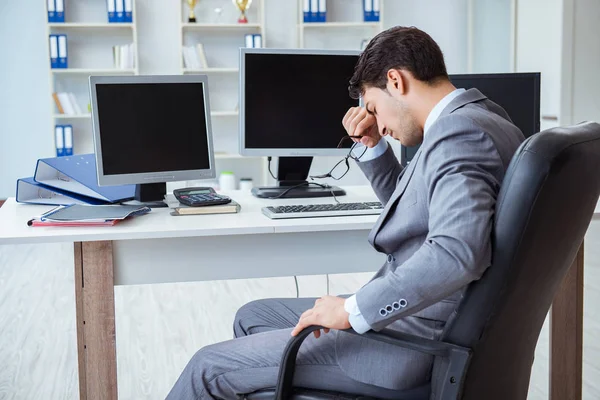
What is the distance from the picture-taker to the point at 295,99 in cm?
277

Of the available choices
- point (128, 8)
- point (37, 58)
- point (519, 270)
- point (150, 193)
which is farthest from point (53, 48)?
point (519, 270)

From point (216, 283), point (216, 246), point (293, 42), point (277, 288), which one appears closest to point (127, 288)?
point (216, 283)

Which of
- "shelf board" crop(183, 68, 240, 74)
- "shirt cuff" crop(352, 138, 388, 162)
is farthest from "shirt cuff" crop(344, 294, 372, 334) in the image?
"shelf board" crop(183, 68, 240, 74)

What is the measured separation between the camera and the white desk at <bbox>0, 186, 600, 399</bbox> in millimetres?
2062

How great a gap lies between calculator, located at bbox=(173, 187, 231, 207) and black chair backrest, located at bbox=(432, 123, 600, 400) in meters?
1.20

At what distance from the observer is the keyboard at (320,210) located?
2273 millimetres

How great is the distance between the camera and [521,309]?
1.34m

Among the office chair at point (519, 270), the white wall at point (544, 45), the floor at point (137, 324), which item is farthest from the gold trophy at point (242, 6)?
the office chair at point (519, 270)

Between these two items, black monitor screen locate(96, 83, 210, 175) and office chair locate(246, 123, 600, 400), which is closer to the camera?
office chair locate(246, 123, 600, 400)

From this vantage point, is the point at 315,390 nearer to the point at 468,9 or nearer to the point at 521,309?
the point at 521,309

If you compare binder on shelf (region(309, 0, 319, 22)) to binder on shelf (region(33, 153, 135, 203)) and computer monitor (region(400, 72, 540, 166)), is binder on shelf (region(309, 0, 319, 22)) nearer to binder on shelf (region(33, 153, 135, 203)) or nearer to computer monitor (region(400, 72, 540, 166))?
computer monitor (region(400, 72, 540, 166))

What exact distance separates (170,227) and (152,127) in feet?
1.79

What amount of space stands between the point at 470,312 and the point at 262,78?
161 cm

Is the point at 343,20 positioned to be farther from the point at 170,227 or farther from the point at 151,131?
the point at 170,227
